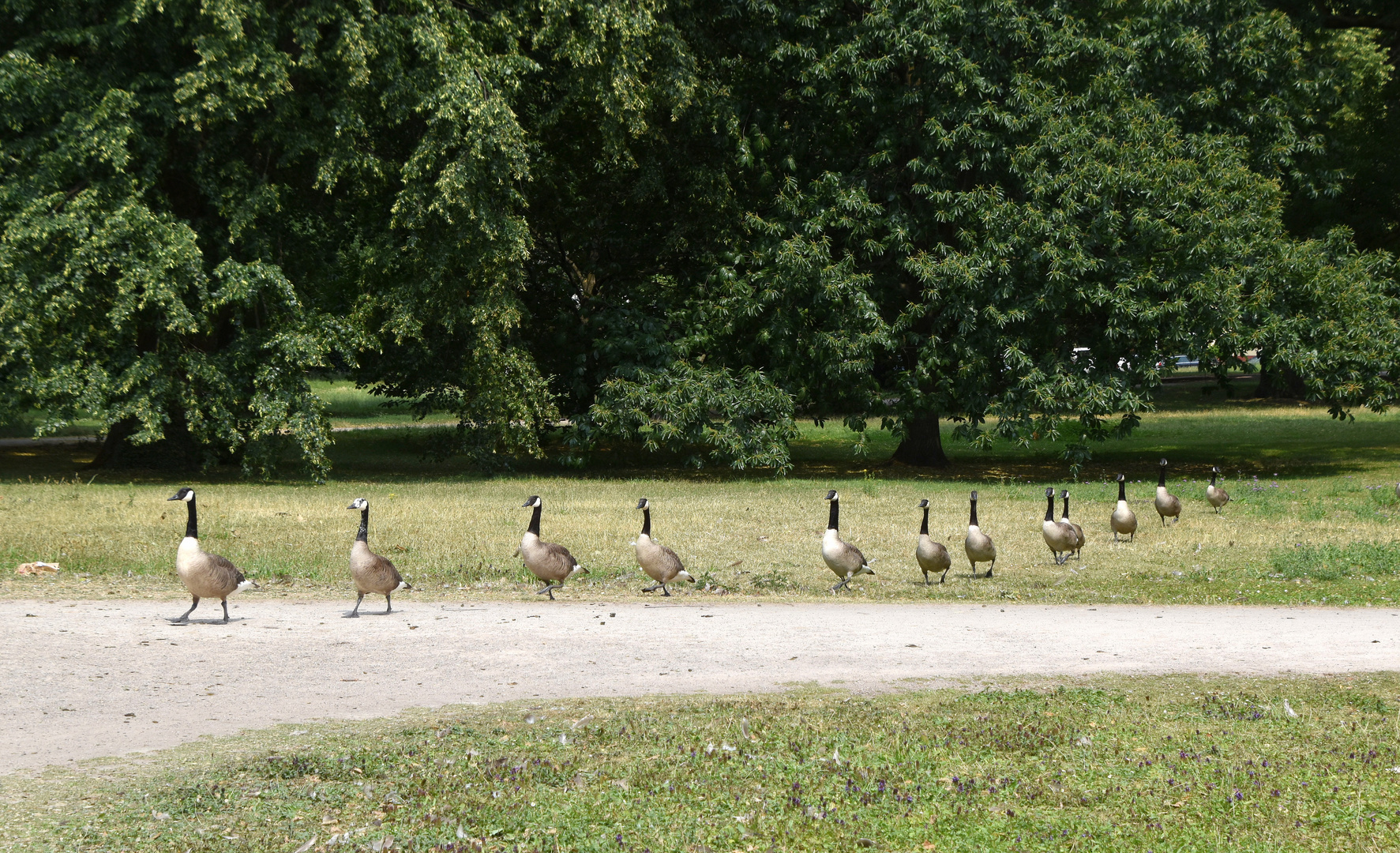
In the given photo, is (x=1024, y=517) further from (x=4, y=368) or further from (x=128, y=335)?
(x=4, y=368)

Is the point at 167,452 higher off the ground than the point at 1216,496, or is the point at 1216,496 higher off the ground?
the point at 167,452

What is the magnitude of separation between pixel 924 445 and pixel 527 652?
21358 millimetres

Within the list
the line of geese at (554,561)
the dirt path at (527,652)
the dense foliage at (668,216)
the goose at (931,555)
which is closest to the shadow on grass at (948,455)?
the dense foliage at (668,216)

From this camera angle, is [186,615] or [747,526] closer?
[186,615]

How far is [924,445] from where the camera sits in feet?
99.9

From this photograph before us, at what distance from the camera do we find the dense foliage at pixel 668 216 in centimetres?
2259

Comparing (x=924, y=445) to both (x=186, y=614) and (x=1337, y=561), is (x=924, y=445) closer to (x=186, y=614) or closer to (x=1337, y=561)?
(x=1337, y=561)

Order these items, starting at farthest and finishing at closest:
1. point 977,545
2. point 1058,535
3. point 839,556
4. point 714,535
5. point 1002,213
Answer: point 1002,213
point 714,535
point 1058,535
point 977,545
point 839,556

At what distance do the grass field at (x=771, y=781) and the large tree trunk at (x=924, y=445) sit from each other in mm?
21601

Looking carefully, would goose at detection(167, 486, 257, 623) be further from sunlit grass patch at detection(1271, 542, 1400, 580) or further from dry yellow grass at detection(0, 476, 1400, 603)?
sunlit grass patch at detection(1271, 542, 1400, 580)

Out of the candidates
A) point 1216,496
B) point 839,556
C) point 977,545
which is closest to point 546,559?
point 839,556

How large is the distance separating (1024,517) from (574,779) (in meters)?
14.2

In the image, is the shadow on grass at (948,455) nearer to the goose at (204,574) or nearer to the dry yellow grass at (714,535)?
the dry yellow grass at (714,535)

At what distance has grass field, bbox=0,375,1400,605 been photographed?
1380cm
